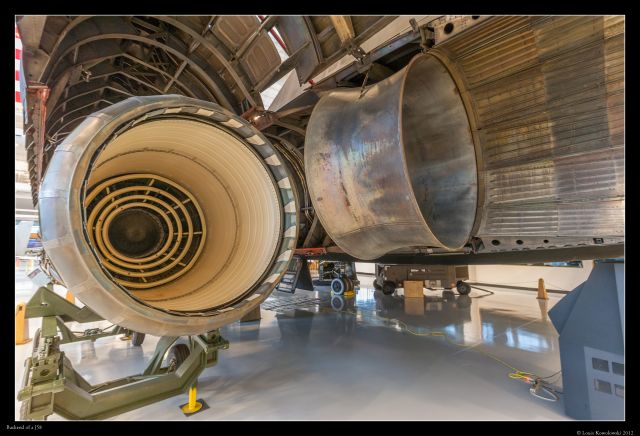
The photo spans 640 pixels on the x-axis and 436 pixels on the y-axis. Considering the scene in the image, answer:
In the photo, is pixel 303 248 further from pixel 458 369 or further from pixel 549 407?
pixel 549 407

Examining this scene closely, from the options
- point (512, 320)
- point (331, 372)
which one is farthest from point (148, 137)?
point (512, 320)

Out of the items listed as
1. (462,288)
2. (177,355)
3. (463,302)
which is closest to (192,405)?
(177,355)

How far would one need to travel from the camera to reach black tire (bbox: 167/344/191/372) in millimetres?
2721

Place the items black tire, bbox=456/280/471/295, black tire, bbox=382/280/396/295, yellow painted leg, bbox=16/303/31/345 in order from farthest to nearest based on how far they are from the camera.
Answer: black tire, bbox=382/280/396/295, black tire, bbox=456/280/471/295, yellow painted leg, bbox=16/303/31/345

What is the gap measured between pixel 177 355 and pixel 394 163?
8.44ft

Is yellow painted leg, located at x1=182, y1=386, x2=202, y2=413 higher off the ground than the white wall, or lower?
higher

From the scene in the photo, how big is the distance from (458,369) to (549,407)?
0.83m

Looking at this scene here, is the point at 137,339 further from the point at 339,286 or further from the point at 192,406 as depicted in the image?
the point at 339,286

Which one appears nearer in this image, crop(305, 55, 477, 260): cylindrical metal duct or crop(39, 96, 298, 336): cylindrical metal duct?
crop(39, 96, 298, 336): cylindrical metal duct

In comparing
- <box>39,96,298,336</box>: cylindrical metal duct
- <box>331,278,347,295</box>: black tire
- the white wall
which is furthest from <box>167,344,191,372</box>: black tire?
the white wall

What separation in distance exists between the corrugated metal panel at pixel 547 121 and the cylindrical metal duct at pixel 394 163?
0.49ft

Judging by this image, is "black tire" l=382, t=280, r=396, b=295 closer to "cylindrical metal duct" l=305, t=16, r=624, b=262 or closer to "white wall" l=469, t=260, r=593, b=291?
"white wall" l=469, t=260, r=593, b=291

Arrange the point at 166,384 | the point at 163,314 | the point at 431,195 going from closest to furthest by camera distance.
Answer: the point at 163,314, the point at 166,384, the point at 431,195

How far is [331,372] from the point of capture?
303cm
